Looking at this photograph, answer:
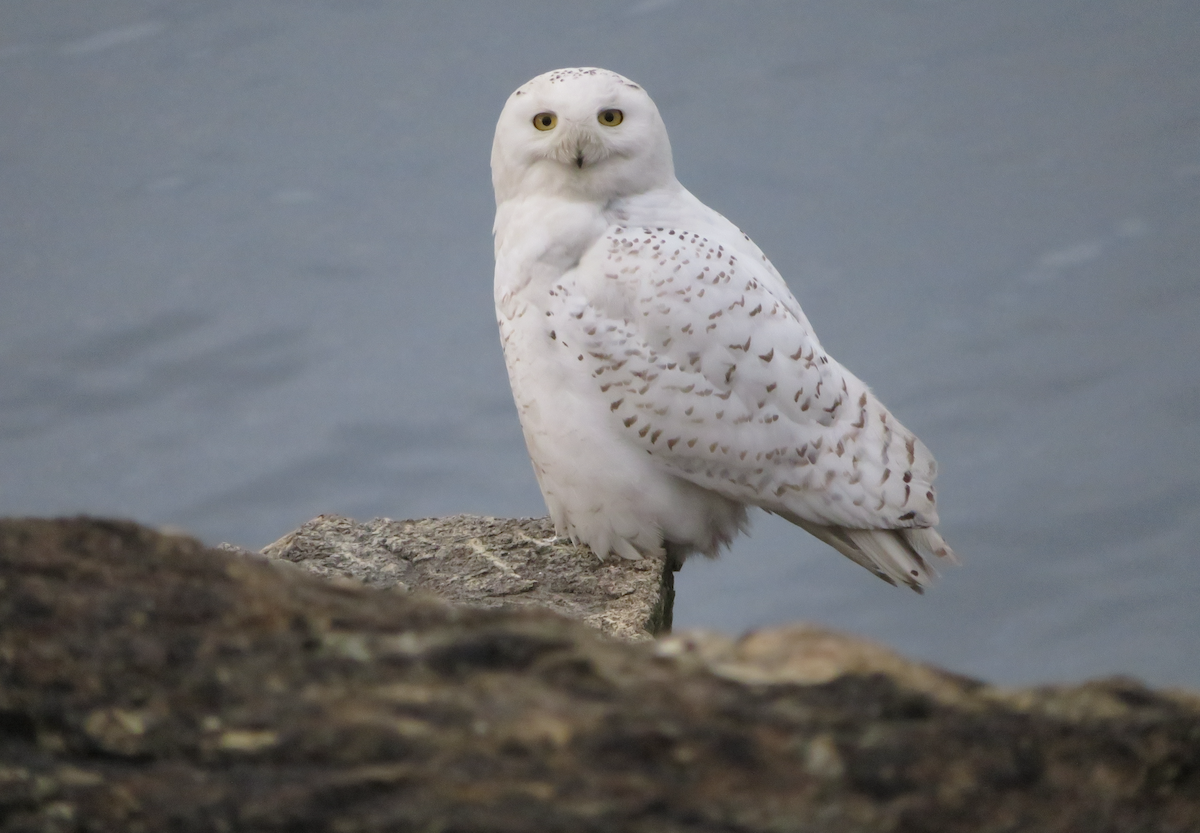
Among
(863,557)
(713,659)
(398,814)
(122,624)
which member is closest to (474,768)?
(398,814)

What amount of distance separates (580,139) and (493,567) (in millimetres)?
844

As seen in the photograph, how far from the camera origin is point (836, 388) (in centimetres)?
252

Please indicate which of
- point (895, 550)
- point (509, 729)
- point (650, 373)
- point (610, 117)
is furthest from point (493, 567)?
point (509, 729)

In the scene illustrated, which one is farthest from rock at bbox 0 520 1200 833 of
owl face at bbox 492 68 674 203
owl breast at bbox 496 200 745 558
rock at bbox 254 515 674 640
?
owl face at bbox 492 68 674 203

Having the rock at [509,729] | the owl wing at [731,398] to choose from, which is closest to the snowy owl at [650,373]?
the owl wing at [731,398]

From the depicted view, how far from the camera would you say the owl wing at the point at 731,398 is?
2.44 metres

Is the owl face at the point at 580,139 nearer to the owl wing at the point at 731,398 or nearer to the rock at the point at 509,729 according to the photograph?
the owl wing at the point at 731,398

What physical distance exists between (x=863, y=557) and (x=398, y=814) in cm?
162

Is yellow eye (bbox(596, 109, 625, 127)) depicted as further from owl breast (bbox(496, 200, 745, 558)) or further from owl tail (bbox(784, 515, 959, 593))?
owl tail (bbox(784, 515, 959, 593))

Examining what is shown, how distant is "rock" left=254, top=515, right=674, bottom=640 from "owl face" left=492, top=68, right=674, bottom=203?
71cm

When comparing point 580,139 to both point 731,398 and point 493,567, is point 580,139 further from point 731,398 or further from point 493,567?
point 493,567

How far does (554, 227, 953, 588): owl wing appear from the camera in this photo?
244cm

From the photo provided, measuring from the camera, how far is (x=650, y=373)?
2.45 m

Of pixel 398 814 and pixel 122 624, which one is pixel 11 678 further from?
pixel 398 814
